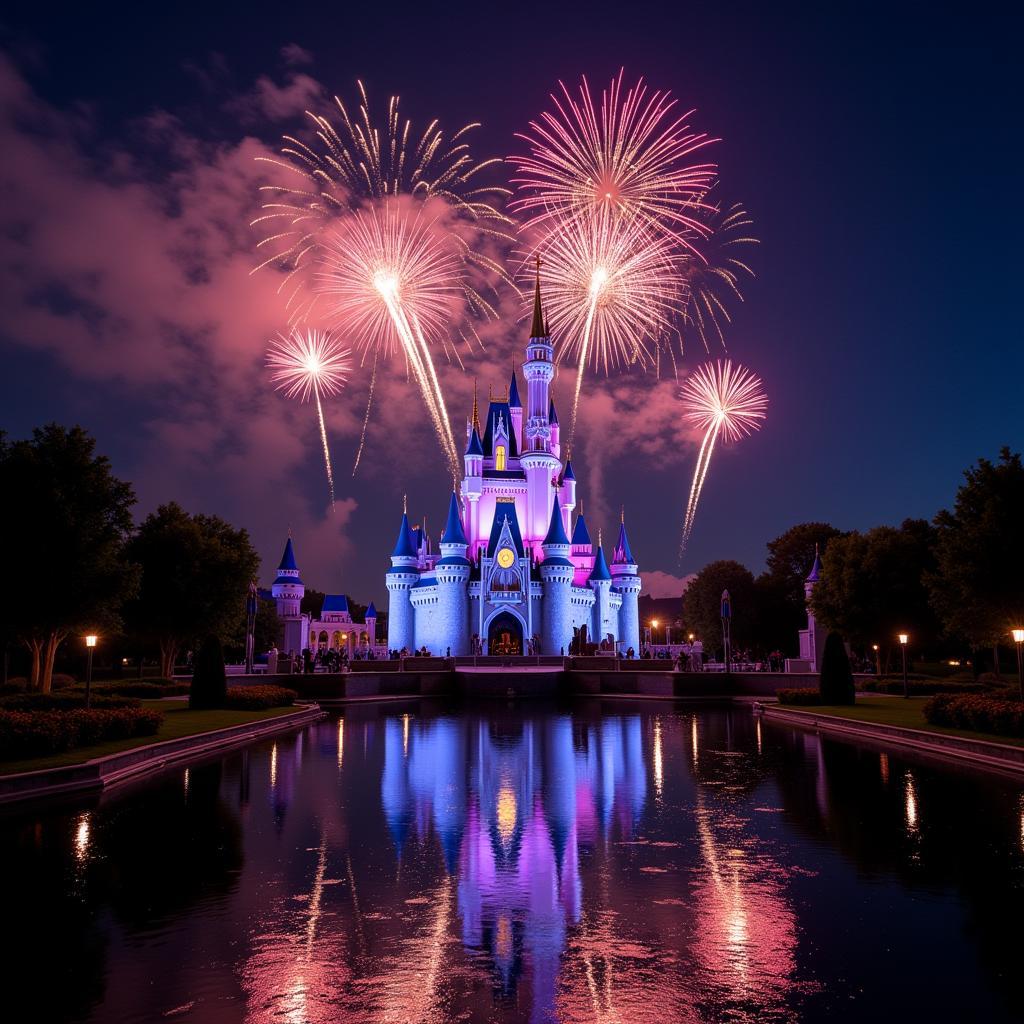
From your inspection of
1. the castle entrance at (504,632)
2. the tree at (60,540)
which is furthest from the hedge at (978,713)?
the castle entrance at (504,632)

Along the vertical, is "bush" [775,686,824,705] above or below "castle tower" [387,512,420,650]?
below

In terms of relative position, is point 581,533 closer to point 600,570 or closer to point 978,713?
point 600,570

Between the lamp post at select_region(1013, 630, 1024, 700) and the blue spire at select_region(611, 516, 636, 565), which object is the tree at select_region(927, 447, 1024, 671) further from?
the blue spire at select_region(611, 516, 636, 565)

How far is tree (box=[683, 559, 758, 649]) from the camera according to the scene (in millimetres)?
84000

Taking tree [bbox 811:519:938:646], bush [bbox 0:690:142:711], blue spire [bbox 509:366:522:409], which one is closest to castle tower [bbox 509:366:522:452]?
blue spire [bbox 509:366:522:409]

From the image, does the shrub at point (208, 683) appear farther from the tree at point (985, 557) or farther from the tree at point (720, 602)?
the tree at point (720, 602)

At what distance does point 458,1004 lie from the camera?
655cm

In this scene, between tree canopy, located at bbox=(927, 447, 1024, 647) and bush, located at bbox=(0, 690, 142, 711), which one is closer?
bush, located at bbox=(0, 690, 142, 711)

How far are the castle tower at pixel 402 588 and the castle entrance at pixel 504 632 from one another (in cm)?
989

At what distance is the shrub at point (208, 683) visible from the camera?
32.8 metres

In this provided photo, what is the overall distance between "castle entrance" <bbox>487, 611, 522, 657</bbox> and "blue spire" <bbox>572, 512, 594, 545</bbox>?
54.4ft

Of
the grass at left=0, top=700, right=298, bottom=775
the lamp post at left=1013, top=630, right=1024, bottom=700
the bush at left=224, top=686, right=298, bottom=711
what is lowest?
the grass at left=0, top=700, right=298, bottom=775

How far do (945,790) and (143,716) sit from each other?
19206mm

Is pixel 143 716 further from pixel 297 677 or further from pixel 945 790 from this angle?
pixel 297 677
